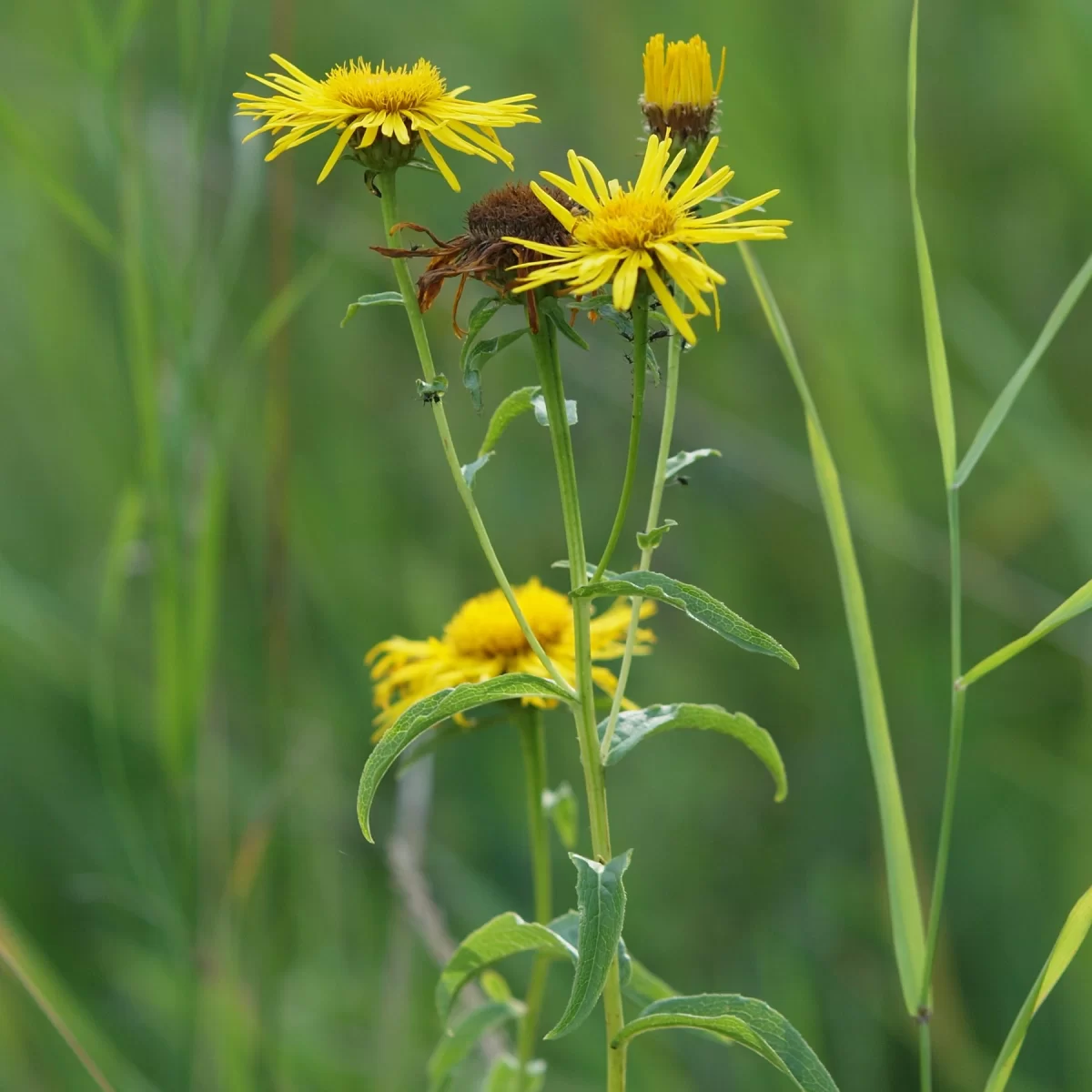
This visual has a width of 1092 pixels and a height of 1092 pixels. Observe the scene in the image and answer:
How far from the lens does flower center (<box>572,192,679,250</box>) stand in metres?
0.99

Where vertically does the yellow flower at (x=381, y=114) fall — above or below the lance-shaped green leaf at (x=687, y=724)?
above

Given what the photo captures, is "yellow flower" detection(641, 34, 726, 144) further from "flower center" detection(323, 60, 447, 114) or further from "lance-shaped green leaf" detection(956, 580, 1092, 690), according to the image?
"lance-shaped green leaf" detection(956, 580, 1092, 690)

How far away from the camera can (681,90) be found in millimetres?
1241

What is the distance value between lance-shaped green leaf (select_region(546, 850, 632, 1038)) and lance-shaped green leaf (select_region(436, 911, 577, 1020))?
0.34 feet

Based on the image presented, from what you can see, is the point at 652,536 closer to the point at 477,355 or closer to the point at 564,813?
the point at 477,355

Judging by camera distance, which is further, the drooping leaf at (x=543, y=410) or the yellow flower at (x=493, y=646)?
the yellow flower at (x=493, y=646)

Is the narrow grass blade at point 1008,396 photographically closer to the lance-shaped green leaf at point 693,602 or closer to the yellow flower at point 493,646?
the lance-shaped green leaf at point 693,602

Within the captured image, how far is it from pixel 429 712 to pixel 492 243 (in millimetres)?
381

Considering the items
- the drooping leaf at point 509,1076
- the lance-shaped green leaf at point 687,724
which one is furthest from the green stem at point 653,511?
the drooping leaf at point 509,1076

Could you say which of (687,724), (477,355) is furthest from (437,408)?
(687,724)

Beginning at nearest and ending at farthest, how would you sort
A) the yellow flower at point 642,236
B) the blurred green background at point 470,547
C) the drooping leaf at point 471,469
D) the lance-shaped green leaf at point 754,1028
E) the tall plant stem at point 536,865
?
the yellow flower at point 642,236
the lance-shaped green leaf at point 754,1028
the drooping leaf at point 471,469
the tall plant stem at point 536,865
the blurred green background at point 470,547

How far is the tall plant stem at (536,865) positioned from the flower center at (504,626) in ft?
0.41

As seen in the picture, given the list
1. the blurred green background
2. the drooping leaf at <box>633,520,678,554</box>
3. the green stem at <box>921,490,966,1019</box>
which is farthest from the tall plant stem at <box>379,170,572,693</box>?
the blurred green background

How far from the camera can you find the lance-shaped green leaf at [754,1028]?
3.40ft
